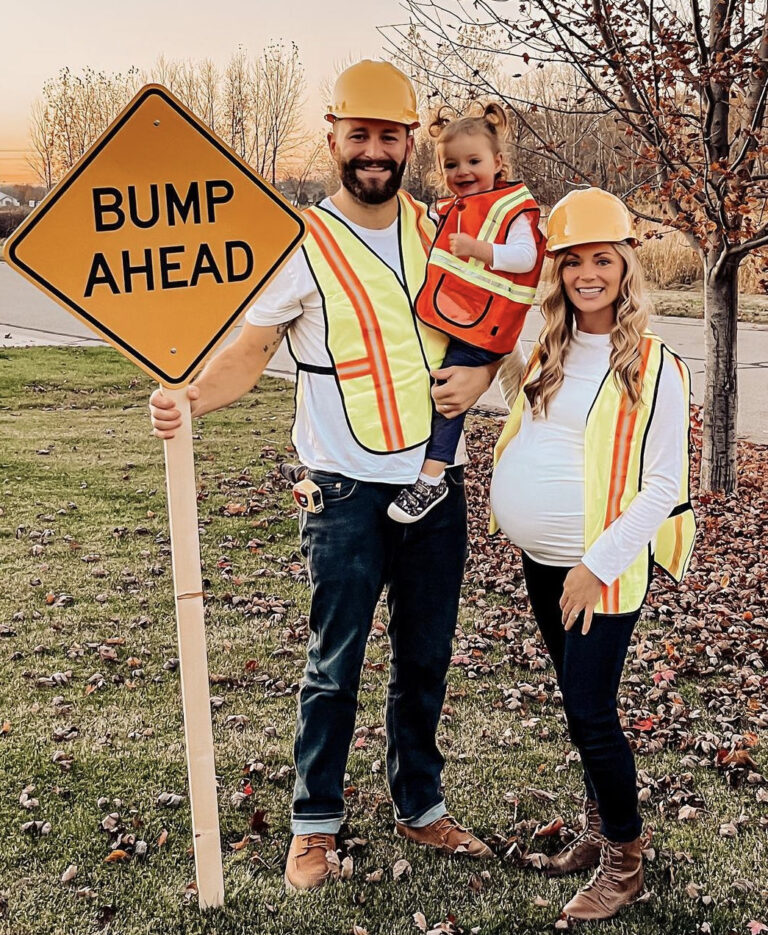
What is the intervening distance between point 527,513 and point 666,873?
5.19 ft

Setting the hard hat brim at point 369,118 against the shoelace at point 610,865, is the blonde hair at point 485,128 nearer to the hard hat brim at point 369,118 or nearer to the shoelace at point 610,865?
the hard hat brim at point 369,118

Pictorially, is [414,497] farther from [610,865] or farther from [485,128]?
[610,865]

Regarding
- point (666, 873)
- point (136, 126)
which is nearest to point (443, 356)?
point (136, 126)

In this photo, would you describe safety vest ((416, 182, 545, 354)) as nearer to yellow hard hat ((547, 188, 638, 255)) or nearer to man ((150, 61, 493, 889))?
man ((150, 61, 493, 889))

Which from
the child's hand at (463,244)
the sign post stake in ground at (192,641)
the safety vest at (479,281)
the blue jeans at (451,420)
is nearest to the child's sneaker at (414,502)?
the blue jeans at (451,420)

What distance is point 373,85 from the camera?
3283mm

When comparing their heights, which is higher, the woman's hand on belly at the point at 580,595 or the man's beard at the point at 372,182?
the man's beard at the point at 372,182

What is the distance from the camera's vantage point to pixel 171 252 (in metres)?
3.00

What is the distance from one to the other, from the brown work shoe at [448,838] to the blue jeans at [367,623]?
167 mm

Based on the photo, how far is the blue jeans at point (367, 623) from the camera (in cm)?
347

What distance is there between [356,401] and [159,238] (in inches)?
32.5

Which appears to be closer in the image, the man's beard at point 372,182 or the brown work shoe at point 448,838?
the man's beard at point 372,182

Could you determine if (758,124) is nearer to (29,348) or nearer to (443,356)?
(443,356)

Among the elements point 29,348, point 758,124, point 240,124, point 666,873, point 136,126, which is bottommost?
point 666,873
